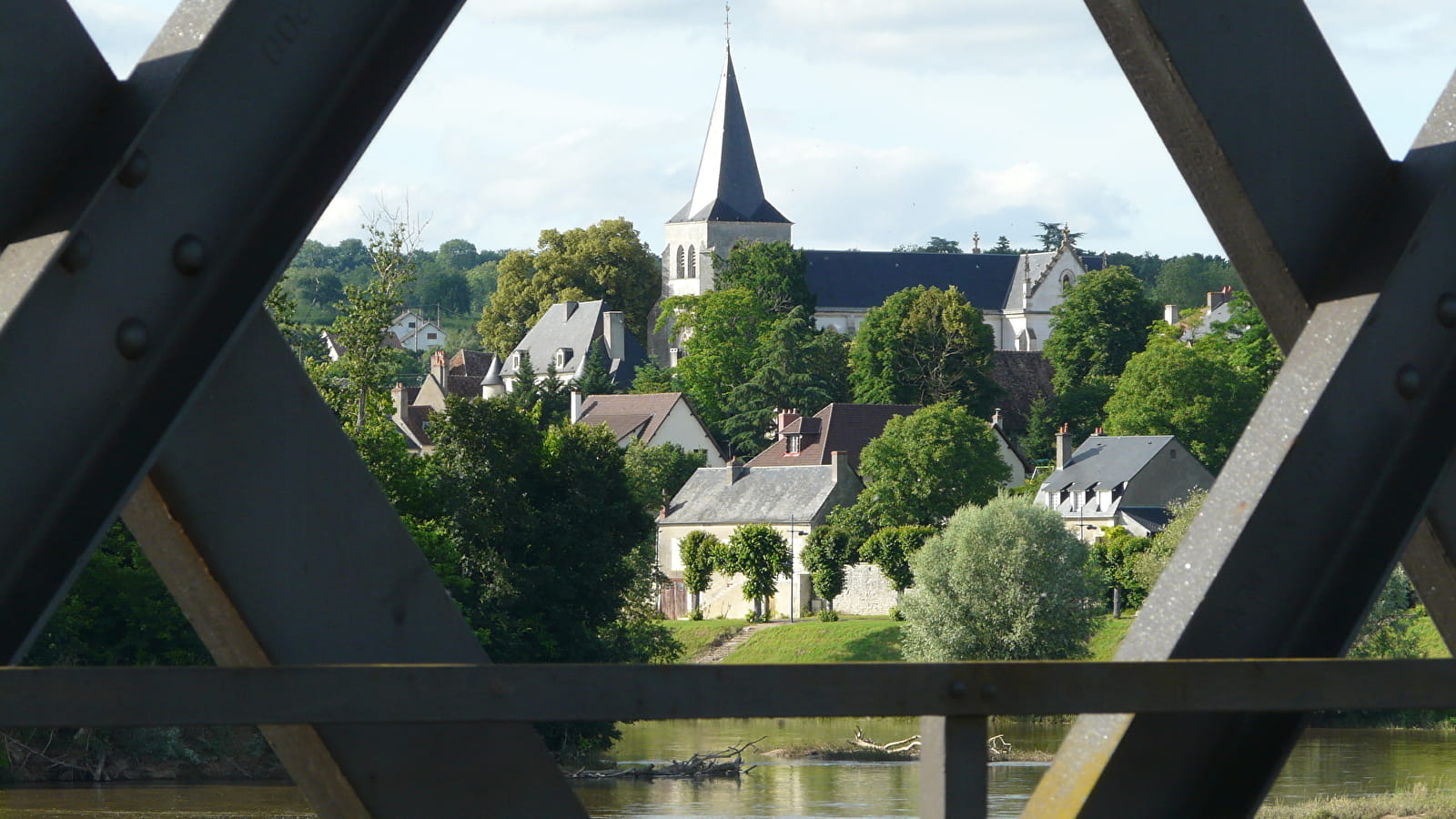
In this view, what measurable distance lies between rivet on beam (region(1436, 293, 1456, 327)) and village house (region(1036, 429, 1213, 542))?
2221 inches

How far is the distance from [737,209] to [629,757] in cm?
6908

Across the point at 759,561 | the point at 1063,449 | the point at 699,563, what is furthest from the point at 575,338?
the point at 759,561

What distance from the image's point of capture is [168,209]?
4.01 feet

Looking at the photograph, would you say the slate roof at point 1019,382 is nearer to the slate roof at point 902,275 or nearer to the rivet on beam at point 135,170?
the slate roof at point 902,275

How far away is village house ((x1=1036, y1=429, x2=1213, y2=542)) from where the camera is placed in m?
58.4

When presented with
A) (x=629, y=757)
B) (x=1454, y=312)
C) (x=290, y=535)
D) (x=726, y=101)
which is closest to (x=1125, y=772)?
(x=1454, y=312)

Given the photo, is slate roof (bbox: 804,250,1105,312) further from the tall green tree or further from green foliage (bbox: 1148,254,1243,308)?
the tall green tree

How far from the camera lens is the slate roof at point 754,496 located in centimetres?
6094

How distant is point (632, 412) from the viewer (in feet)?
245

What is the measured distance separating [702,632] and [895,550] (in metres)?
6.52

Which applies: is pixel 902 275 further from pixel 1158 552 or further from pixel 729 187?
pixel 1158 552

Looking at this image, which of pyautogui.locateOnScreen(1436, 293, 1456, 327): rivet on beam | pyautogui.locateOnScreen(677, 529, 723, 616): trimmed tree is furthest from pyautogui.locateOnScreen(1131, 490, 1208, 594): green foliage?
pyautogui.locateOnScreen(1436, 293, 1456, 327): rivet on beam

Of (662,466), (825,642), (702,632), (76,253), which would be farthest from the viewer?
(662,466)

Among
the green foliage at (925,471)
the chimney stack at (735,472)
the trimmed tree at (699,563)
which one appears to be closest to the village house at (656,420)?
the chimney stack at (735,472)
